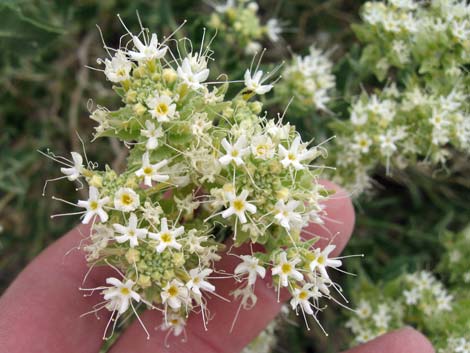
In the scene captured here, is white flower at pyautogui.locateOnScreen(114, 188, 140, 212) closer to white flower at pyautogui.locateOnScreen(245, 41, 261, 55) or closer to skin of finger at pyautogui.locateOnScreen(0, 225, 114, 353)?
skin of finger at pyautogui.locateOnScreen(0, 225, 114, 353)

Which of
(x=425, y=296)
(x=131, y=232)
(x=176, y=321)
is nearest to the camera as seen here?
(x=131, y=232)

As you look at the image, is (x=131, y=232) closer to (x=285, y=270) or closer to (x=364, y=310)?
(x=285, y=270)

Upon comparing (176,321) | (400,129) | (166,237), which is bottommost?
(176,321)

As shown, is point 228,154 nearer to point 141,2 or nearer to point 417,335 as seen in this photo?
point 417,335

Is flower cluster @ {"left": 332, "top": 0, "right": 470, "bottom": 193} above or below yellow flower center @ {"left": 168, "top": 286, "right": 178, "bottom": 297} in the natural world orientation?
above

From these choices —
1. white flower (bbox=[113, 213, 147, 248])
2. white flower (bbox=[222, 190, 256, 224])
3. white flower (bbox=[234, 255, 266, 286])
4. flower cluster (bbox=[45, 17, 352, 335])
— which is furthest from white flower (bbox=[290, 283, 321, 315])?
white flower (bbox=[113, 213, 147, 248])

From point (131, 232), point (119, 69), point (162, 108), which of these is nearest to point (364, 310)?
point (131, 232)

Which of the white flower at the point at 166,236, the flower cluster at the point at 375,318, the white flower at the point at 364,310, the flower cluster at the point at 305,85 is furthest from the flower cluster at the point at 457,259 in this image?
the white flower at the point at 166,236
